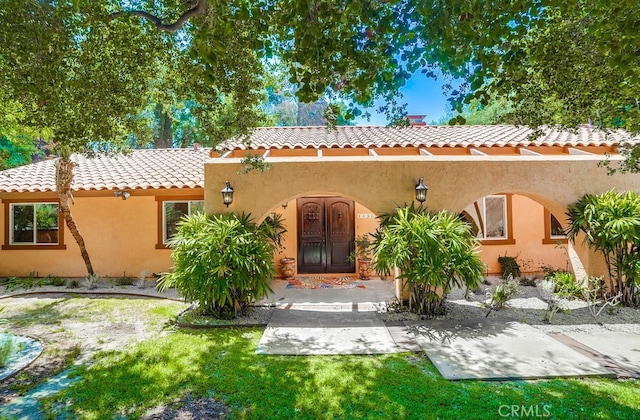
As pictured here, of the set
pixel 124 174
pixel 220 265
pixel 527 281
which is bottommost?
pixel 527 281

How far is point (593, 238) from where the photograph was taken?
8.00m

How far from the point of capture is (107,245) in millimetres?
12078

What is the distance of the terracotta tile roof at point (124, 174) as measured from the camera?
1127 centimetres

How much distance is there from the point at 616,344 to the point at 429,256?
12.0 ft

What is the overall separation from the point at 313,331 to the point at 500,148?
8868mm

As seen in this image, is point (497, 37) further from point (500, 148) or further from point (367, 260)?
point (367, 260)

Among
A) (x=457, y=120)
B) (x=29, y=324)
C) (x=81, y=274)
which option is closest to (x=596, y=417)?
(x=457, y=120)

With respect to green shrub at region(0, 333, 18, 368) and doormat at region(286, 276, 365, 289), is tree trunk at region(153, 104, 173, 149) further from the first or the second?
green shrub at region(0, 333, 18, 368)

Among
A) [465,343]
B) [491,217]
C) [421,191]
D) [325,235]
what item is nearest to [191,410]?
[465,343]

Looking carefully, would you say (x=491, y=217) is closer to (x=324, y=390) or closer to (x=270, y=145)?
(x=270, y=145)

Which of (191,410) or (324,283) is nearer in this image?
(191,410)

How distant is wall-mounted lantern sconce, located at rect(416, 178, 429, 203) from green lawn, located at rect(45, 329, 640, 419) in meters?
3.87

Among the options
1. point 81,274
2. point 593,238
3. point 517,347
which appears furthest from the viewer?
point 81,274

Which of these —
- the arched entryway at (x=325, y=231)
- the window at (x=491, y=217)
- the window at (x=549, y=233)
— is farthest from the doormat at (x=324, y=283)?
the window at (x=549, y=233)
